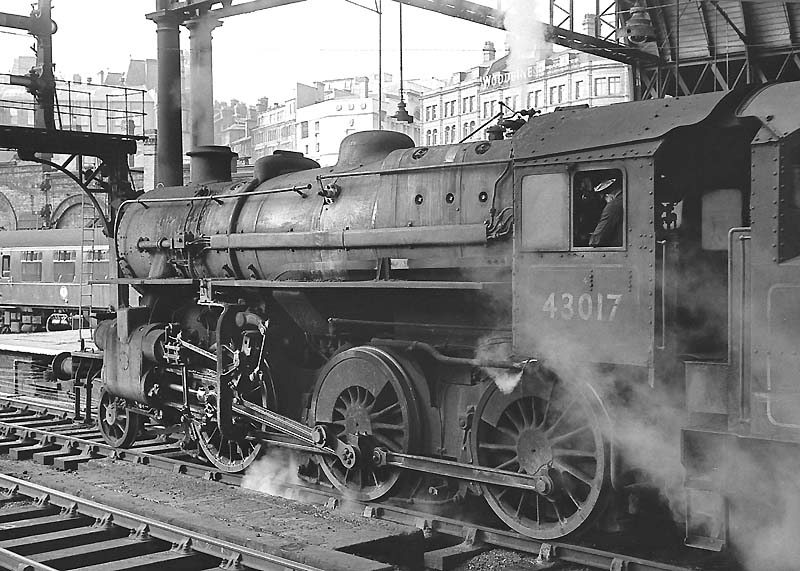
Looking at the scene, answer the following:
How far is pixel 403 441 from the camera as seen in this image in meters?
7.70

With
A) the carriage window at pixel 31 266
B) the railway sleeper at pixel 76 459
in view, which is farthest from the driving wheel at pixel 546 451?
the carriage window at pixel 31 266

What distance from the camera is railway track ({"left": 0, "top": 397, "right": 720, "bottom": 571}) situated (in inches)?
253

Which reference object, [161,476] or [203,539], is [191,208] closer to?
[161,476]

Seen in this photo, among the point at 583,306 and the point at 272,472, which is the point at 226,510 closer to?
the point at 272,472

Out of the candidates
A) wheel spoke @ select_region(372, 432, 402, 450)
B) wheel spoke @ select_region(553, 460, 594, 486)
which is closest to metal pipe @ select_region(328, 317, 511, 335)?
wheel spoke @ select_region(372, 432, 402, 450)

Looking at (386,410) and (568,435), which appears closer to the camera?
(568,435)

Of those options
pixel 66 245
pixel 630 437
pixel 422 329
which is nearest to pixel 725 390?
pixel 630 437

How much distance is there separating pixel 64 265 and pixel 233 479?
22.2 m

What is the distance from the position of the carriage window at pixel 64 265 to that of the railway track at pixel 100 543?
22063 mm

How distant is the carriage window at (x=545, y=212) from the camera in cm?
628

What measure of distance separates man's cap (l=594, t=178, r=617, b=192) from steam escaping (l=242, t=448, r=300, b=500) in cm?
430

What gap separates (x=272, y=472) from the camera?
30.1 ft

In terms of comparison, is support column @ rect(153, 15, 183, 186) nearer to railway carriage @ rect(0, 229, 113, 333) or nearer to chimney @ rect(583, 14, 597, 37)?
chimney @ rect(583, 14, 597, 37)

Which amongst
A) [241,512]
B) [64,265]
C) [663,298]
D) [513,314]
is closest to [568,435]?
[513,314]
